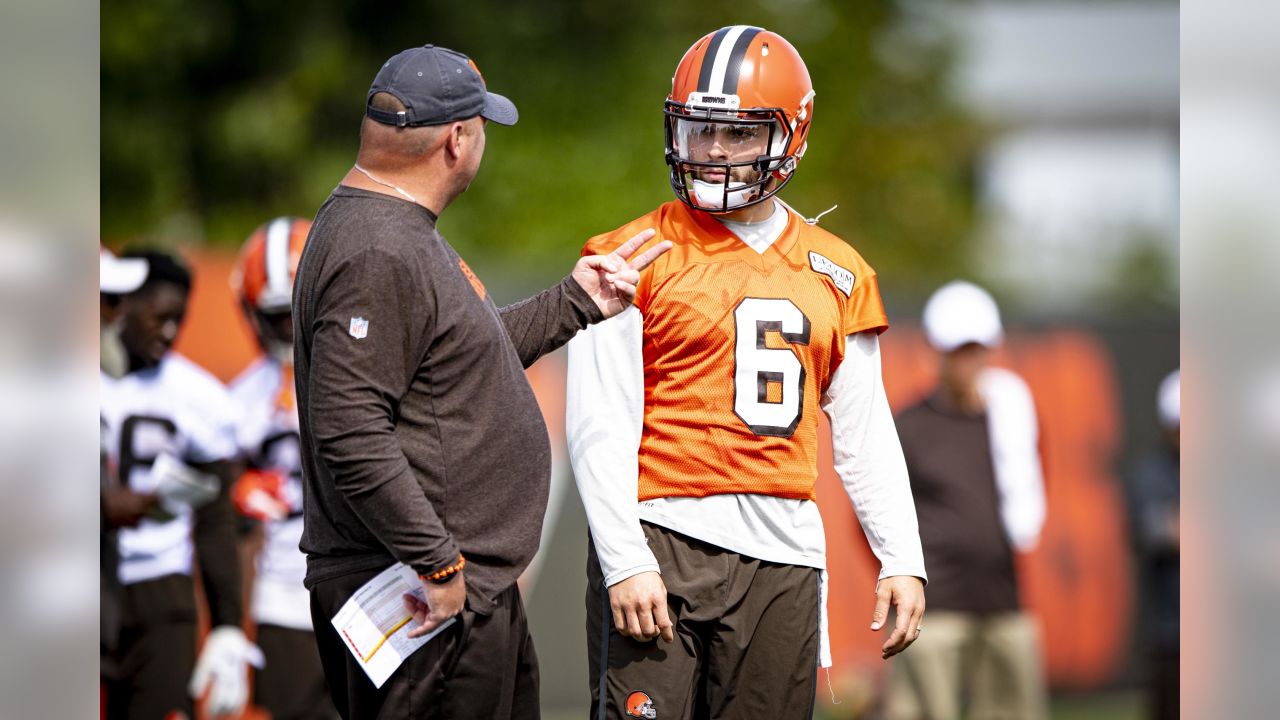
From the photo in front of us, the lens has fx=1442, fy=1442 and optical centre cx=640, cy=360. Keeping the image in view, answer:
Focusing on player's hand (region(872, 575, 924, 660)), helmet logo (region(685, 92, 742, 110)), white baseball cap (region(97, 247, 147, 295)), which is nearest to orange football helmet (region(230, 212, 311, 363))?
white baseball cap (region(97, 247, 147, 295))

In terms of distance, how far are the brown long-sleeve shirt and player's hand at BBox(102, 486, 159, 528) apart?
242 centimetres

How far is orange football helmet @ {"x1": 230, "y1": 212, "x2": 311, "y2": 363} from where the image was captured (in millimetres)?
5891

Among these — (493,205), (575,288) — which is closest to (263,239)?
(575,288)

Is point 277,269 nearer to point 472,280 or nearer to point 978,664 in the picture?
point 472,280

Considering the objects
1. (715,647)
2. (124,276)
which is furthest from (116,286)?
(715,647)

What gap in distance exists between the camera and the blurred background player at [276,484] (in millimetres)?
5492

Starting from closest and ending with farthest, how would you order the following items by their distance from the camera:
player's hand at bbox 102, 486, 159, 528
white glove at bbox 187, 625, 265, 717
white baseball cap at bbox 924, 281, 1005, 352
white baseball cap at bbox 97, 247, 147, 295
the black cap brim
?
1. the black cap brim
2. player's hand at bbox 102, 486, 159, 528
3. white glove at bbox 187, 625, 265, 717
4. white baseball cap at bbox 97, 247, 147, 295
5. white baseball cap at bbox 924, 281, 1005, 352

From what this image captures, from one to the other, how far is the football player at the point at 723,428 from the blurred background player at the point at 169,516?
2597 mm

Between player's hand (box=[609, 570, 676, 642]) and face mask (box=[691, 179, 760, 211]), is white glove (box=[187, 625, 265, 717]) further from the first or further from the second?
face mask (box=[691, 179, 760, 211])

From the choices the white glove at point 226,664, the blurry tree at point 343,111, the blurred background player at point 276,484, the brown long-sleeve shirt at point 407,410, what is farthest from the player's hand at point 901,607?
the blurry tree at point 343,111

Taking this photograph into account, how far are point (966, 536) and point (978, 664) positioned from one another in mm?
615

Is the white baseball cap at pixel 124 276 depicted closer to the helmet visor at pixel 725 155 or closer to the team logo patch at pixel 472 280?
the team logo patch at pixel 472 280
